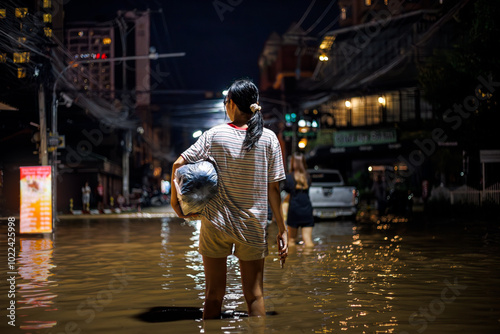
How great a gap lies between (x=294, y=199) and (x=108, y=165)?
3373 cm

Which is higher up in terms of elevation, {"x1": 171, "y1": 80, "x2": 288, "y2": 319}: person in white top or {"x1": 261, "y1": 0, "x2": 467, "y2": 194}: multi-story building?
{"x1": 261, "y1": 0, "x2": 467, "y2": 194}: multi-story building

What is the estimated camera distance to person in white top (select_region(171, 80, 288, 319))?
4.41 meters

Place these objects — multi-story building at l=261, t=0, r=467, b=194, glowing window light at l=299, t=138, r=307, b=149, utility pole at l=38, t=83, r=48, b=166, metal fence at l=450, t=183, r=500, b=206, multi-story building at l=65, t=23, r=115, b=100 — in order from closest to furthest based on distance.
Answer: utility pole at l=38, t=83, r=48, b=166, metal fence at l=450, t=183, r=500, b=206, glowing window light at l=299, t=138, r=307, b=149, multi-story building at l=261, t=0, r=467, b=194, multi-story building at l=65, t=23, r=115, b=100

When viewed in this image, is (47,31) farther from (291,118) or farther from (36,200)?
(291,118)

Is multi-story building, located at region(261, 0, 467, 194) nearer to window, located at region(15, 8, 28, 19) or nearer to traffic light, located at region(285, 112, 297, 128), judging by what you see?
traffic light, located at region(285, 112, 297, 128)

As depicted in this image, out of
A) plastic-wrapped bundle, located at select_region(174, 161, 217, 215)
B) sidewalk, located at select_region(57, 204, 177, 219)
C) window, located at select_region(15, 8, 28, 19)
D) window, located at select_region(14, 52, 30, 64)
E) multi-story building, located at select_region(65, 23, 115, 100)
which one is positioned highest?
multi-story building, located at select_region(65, 23, 115, 100)

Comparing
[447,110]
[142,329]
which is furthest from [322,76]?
[142,329]

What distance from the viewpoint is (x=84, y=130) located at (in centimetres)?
4428

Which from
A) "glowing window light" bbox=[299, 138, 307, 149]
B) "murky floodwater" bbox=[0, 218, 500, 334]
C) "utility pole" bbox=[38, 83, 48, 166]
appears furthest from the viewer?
"glowing window light" bbox=[299, 138, 307, 149]

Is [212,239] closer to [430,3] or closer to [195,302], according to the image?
[195,302]

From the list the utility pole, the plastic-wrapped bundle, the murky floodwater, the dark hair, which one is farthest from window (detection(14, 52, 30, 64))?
the plastic-wrapped bundle

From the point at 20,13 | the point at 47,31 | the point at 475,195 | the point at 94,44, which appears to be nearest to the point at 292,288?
the point at 20,13

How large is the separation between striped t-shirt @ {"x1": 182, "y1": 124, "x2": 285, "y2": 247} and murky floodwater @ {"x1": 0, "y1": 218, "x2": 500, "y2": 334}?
0.85 metres

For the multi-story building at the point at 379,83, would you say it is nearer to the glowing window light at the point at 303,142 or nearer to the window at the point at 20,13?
the glowing window light at the point at 303,142
